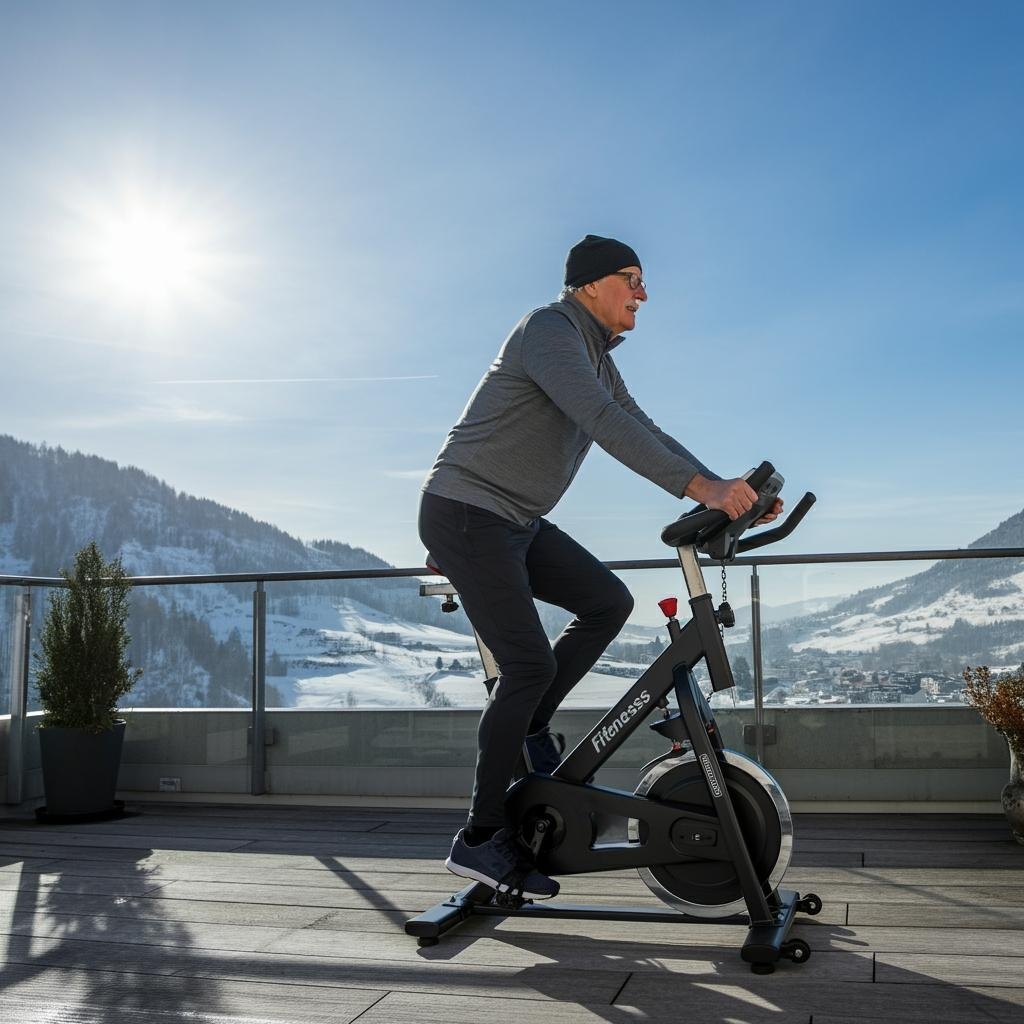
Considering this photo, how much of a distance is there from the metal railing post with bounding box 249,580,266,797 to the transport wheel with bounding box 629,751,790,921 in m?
2.91

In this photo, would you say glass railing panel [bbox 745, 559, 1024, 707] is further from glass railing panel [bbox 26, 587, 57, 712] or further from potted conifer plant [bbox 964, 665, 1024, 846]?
glass railing panel [bbox 26, 587, 57, 712]

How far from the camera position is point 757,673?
4461 millimetres

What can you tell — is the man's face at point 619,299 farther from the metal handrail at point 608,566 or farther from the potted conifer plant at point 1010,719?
the potted conifer plant at point 1010,719

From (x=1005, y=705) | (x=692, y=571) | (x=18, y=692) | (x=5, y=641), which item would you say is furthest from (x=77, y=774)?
(x=1005, y=705)

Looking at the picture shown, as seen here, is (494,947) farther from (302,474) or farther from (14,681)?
(302,474)

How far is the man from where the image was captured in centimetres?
245

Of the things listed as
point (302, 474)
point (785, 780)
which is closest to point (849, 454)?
point (302, 474)

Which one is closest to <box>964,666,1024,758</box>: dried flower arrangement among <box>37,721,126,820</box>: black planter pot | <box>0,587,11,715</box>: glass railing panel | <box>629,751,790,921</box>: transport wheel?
<box>629,751,790,921</box>: transport wheel

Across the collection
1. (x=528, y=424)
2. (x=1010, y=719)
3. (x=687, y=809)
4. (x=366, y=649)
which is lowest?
(x=687, y=809)

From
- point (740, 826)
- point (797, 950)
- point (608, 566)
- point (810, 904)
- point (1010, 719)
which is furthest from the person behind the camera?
point (608, 566)

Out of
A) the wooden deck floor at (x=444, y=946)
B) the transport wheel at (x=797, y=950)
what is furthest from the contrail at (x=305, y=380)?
the transport wheel at (x=797, y=950)

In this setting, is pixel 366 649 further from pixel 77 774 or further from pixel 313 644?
pixel 77 774

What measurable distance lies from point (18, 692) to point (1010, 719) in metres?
3.99

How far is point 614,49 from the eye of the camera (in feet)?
29.2
